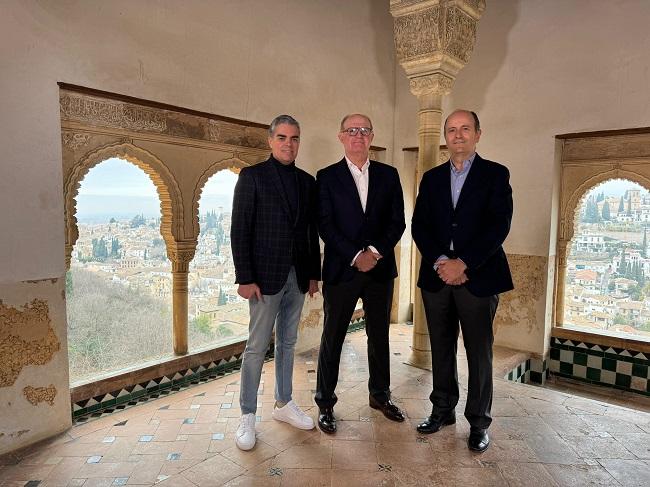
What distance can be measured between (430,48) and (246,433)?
10.7 feet

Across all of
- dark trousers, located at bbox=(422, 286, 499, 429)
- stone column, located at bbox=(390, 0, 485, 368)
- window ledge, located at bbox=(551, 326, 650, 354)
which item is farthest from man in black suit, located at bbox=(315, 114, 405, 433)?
window ledge, located at bbox=(551, 326, 650, 354)

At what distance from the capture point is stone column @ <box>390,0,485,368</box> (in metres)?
3.80

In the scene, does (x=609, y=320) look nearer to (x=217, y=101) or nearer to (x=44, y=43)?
(x=217, y=101)

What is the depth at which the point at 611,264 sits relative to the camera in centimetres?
496

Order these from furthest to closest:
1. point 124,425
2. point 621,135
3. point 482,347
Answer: point 621,135 → point 124,425 → point 482,347

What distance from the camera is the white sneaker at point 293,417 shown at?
9.89ft

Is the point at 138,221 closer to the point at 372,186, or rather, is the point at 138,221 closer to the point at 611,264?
the point at 372,186

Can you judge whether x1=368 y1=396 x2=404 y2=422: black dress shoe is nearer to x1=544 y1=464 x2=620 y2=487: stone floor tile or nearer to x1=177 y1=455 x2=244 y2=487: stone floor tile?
x1=544 y1=464 x2=620 y2=487: stone floor tile

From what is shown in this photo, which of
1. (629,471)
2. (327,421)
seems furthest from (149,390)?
(629,471)

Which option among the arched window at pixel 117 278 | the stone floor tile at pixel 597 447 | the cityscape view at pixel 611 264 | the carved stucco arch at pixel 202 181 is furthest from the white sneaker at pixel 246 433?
the cityscape view at pixel 611 264

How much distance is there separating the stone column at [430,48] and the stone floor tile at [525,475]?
1.61 m

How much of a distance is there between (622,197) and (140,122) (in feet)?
15.4

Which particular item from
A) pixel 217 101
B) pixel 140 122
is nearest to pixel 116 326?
pixel 140 122

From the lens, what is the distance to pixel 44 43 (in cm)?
289
